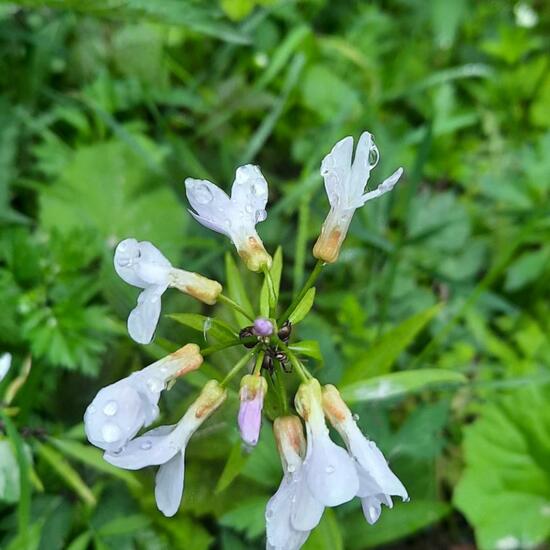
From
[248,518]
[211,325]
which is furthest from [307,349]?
[248,518]

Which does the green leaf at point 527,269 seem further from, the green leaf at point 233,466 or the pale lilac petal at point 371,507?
the pale lilac petal at point 371,507

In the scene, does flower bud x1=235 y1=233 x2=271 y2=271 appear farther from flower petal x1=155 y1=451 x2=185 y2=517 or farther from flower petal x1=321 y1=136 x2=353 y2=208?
flower petal x1=155 y1=451 x2=185 y2=517

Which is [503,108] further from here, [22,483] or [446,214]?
[22,483]

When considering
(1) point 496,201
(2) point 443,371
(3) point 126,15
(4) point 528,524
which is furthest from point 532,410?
(3) point 126,15

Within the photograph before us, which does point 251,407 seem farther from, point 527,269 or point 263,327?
point 527,269

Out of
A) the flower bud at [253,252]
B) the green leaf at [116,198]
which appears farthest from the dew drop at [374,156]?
the green leaf at [116,198]

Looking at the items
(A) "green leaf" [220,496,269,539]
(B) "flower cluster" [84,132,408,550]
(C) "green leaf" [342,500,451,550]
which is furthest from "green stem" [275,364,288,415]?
(C) "green leaf" [342,500,451,550]
